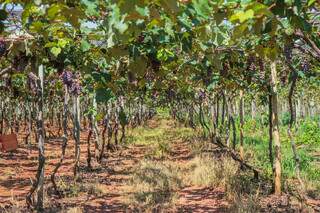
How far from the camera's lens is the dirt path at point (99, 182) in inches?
326

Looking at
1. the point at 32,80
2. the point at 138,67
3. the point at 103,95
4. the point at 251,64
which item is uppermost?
the point at 251,64

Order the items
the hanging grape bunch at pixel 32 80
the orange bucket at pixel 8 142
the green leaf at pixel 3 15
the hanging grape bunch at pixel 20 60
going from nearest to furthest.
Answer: the green leaf at pixel 3 15 < the hanging grape bunch at pixel 20 60 < the orange bucket at pixel 8 142 < the hanging grape bunch at pixel 32 80

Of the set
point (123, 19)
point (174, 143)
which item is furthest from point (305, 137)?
point (123, 19)

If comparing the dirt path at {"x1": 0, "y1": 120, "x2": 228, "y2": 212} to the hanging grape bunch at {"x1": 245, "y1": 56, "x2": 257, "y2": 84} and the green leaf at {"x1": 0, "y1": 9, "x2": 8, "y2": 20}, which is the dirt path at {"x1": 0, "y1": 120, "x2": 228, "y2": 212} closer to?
the hanging grape bunch at {"x1": 245, "y1": 56, "x2": 257, "y2": 84}

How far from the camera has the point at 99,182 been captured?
10867mm

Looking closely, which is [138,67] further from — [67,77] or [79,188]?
[79,188]

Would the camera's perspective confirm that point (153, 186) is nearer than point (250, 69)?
No

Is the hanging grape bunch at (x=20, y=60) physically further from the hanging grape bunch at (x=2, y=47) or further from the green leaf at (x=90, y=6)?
the green leaf at (x=90, y=6)

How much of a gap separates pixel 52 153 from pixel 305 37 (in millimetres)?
15034

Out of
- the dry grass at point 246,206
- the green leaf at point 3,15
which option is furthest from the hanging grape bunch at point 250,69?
the green leaf at point 3,15

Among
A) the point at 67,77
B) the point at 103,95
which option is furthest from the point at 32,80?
the point at 103,95

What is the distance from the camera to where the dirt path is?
828 centimetres

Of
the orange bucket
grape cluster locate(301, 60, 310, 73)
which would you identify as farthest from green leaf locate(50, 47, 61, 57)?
grape cluster locate(301, 60, 310, 73)

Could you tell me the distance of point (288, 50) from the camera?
581 cm
